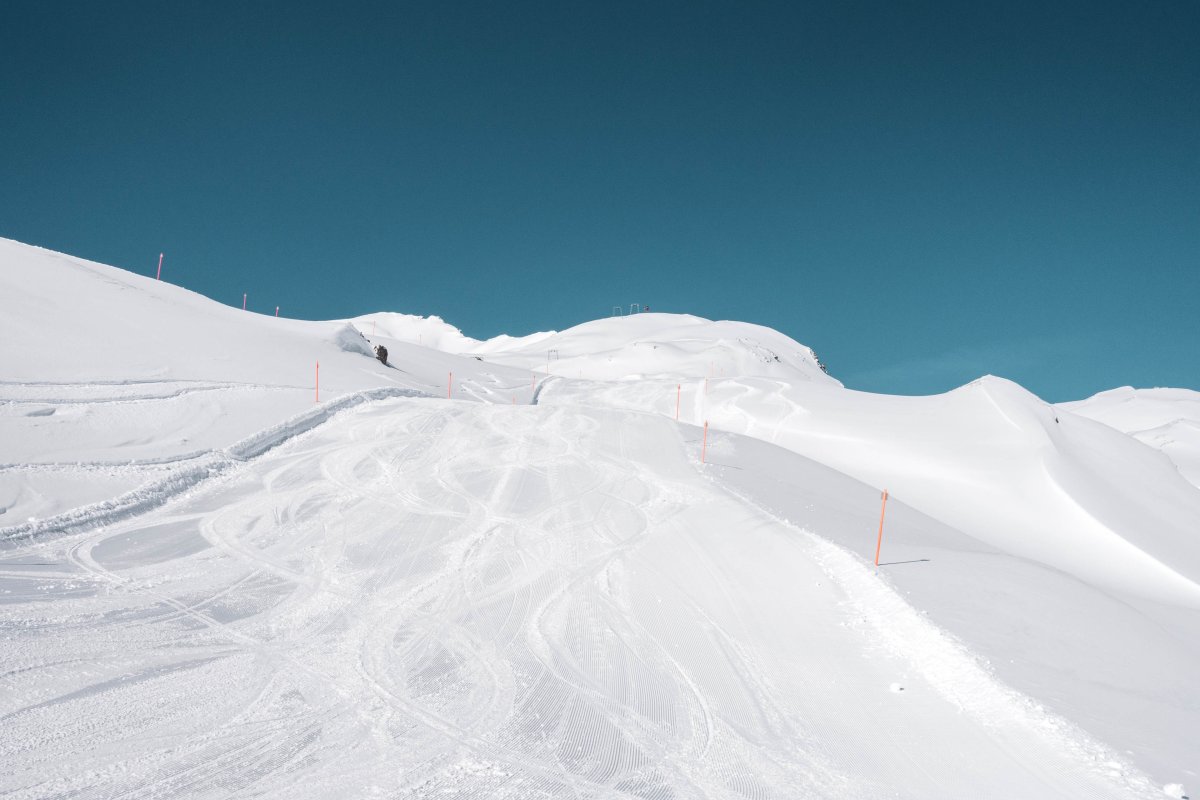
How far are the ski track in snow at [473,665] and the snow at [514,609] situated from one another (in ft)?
0.12

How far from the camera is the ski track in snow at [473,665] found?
4.74 metres

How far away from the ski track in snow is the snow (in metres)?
0.04

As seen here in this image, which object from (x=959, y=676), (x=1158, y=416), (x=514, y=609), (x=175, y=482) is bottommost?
(x=514, y=609)

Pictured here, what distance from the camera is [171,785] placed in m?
4.29

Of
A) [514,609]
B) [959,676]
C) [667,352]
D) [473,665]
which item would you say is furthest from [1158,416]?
[473,665]

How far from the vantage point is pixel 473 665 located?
637cm

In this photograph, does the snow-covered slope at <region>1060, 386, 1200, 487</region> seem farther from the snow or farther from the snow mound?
the snow mound

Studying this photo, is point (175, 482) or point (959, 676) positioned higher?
point (175, 482)

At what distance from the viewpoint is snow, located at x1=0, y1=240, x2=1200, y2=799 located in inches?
195

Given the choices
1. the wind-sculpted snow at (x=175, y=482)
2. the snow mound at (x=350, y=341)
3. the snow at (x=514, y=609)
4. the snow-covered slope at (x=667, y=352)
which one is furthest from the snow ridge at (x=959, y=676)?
the snow-covered slope at (x=667, y=352)

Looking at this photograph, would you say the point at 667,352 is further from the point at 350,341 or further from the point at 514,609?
the point at 514,609

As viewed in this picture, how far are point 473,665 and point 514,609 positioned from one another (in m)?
1.54

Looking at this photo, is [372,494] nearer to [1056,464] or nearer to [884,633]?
[884,633]

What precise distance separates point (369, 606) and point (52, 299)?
19.5 meters
